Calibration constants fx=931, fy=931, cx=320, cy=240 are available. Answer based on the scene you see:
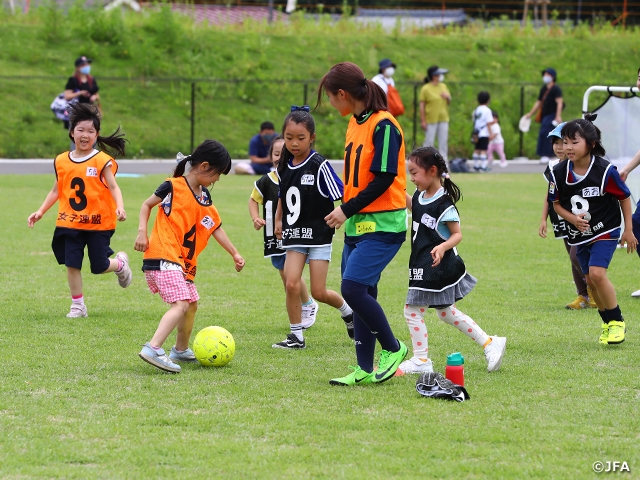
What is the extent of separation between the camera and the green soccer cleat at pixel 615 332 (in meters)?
6.70

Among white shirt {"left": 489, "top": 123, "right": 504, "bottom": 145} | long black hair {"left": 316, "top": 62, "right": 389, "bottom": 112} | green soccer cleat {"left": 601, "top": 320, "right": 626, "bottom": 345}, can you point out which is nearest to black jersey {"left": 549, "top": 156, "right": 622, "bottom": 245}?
green soccer cleat {"left": 601, "top": 320, "right": 626, "bottom": 345}

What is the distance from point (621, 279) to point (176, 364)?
5.67m

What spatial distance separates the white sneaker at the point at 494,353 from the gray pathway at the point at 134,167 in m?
16.3

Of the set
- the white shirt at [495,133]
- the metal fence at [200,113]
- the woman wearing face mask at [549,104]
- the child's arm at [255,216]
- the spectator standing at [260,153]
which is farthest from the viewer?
the metal fence at [200,113]

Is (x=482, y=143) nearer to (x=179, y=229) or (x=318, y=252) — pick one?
(x=318, y=252)

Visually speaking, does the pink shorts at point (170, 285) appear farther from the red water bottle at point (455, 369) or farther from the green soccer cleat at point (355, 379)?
the red water bottle at point (455, 369)

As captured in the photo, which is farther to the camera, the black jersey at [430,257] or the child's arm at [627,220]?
the child's arm at [627,220]

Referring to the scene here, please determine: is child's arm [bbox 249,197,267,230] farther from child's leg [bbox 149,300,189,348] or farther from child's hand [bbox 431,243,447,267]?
child's hand [bbox 431,243,447,267]

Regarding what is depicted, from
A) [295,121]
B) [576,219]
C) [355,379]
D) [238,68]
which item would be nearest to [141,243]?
[295,121]

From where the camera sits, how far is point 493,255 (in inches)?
447

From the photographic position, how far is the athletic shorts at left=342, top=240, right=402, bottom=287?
5.46m

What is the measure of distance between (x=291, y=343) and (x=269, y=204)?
1231 mm

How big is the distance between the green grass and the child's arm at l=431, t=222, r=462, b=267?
2070cm

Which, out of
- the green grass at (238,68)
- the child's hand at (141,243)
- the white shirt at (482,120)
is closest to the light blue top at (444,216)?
the child's hand at (141,243)
